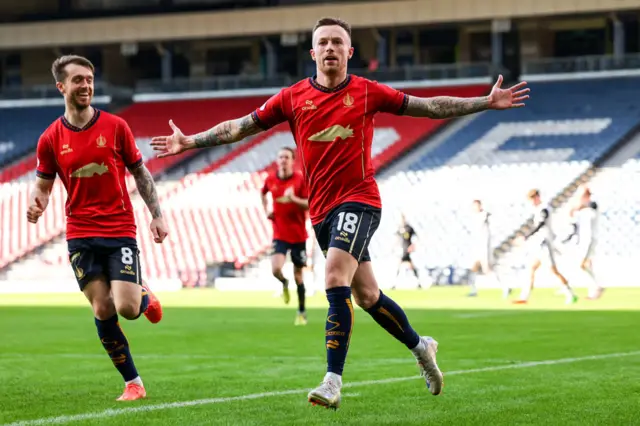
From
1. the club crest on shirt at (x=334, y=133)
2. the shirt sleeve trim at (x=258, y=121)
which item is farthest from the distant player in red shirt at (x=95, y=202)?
the club crest on shirt at (x=334, y=133)

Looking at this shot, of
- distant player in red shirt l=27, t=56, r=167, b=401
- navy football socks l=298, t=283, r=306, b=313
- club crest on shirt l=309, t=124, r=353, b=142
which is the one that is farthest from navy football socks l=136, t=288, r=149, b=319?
navy football socks l=298, t=283, r=306, b=313

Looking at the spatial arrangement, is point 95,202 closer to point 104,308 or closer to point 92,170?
point 92,170

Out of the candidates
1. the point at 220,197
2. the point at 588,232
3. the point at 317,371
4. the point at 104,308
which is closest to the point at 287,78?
the point at 220,197

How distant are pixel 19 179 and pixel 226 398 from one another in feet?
109

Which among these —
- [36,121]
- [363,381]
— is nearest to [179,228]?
[36,121]

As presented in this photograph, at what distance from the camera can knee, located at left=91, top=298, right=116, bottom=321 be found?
27.1 ft

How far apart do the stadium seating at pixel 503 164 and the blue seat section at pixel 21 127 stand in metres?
14.2

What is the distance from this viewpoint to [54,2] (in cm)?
4847

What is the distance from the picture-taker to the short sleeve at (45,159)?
8328 mm

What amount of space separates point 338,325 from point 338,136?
4.02 feet

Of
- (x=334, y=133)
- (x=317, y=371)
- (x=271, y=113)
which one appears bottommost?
(x=317, y=371)

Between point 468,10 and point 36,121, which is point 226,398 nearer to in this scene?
point 468,10

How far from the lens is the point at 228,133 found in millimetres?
7898

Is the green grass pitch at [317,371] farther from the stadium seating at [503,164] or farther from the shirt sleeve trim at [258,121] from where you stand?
the stadium seating at [503,164]
